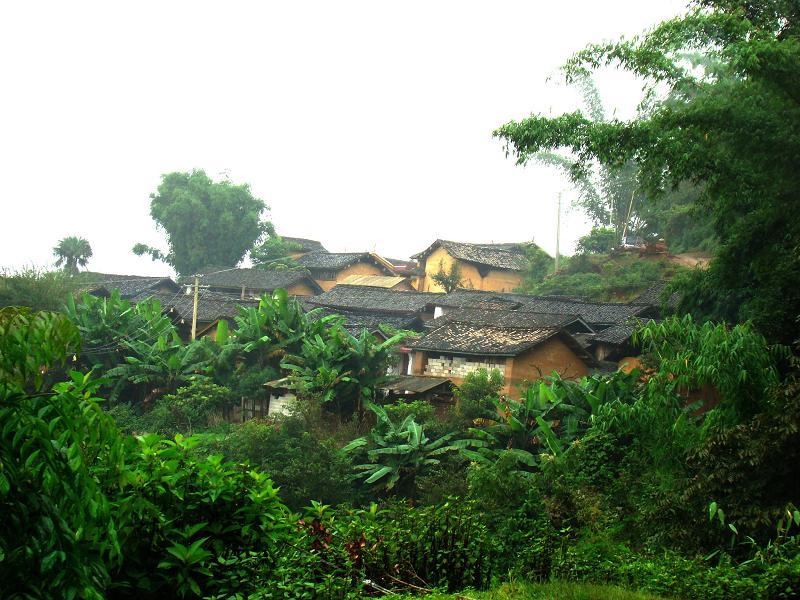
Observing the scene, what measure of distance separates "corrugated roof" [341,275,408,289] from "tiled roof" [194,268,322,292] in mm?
2019

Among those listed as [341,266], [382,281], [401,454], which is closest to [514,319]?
[401,454]

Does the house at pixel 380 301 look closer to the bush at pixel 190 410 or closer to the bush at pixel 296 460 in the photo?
the bush at pixel 190 410

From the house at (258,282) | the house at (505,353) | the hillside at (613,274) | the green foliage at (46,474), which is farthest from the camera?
the house at (258,282)

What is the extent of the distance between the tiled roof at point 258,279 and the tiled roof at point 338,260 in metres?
1.93

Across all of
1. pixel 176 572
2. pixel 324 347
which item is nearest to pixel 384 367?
pixel 324 347

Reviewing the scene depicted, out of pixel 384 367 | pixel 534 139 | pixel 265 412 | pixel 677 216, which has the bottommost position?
pixel 265 412

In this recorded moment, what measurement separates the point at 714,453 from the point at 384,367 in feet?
43.1

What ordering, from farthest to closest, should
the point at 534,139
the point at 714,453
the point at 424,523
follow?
the point at 534,139 < the point at 714,453 < the point at 424,523

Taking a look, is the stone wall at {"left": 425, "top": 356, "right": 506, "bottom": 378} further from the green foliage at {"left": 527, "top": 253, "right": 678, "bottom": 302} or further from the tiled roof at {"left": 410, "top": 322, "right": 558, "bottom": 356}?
the green foliage at {"left": 527, "top": 253, "right": 678, "bottom": 302}

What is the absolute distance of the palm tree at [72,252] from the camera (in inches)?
1957

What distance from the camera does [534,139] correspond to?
13.0 metres

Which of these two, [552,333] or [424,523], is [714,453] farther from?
[552,333]

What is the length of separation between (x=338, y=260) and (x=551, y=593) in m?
44.0

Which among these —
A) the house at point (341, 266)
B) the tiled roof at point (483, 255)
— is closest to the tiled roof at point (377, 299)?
the tiled roof at point (483, 255)
